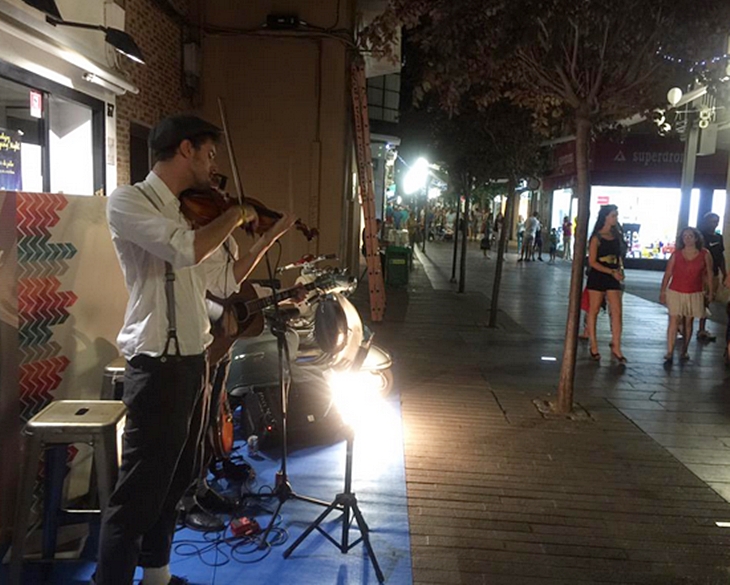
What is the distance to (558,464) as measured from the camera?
15.4ft

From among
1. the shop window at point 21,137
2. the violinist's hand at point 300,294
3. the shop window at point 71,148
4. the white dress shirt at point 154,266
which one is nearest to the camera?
the white dress shirt at point 154,266

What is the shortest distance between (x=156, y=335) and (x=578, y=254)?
167 inches

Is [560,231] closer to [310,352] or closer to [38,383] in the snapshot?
[310,352]

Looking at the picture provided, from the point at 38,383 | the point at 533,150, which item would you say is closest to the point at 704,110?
the point at 533,150

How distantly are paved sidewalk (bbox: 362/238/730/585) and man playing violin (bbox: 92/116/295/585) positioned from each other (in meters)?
1.48

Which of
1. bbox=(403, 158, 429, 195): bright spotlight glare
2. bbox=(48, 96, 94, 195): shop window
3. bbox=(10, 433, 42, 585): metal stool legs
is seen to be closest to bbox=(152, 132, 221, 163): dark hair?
bbox=(10, 433, 42, 585): metal stool legs

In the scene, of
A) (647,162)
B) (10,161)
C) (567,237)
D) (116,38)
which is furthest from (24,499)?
(567,237)

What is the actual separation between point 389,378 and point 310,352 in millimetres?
849

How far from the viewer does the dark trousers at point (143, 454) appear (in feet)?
8.15

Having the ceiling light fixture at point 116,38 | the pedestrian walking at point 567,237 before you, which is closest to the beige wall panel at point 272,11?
the ceiling light fixture at point 116,38

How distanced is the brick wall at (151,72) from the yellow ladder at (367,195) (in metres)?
2.59

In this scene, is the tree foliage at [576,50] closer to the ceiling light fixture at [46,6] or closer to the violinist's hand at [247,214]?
the ceiling light fixture at [46,6]

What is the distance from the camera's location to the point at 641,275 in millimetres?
18469

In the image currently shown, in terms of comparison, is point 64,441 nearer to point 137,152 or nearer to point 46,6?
point 46,6
